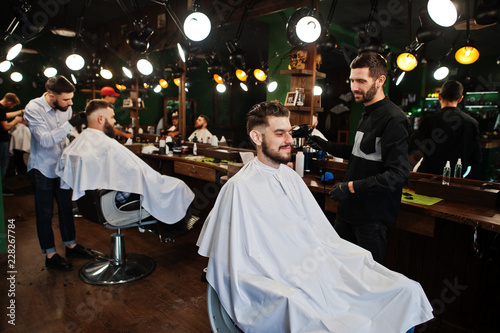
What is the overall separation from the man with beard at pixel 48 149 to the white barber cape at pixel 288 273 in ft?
5.93

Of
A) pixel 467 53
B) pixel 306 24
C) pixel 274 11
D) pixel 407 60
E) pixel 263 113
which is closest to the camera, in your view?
pixel 263 113

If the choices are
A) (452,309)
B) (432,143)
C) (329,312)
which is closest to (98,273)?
(329,312)

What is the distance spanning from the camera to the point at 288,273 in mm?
1329

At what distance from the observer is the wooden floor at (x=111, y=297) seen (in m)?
1.97

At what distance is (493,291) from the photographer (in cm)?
200

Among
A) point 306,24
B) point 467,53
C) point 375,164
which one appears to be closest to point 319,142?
point 375,164

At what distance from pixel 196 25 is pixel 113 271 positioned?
2406 millimetres

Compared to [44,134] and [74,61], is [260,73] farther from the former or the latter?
[44,134]

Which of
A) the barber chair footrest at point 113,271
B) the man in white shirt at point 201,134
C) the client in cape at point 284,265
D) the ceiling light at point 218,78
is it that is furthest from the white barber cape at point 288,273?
the ceiling light at point 218,78

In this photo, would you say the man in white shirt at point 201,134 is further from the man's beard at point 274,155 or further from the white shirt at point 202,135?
the man's beard at point 274,155

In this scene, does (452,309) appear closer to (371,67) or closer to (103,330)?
(371,67)

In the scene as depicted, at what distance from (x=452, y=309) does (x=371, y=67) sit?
5.47ft

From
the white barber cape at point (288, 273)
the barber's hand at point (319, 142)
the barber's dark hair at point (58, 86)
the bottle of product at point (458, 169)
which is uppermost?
the barber's dark hair at point (58, 86)

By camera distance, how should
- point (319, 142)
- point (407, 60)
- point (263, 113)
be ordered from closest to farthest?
Answer: point (263, 113)
point (319, 142)
point (407, 60)
